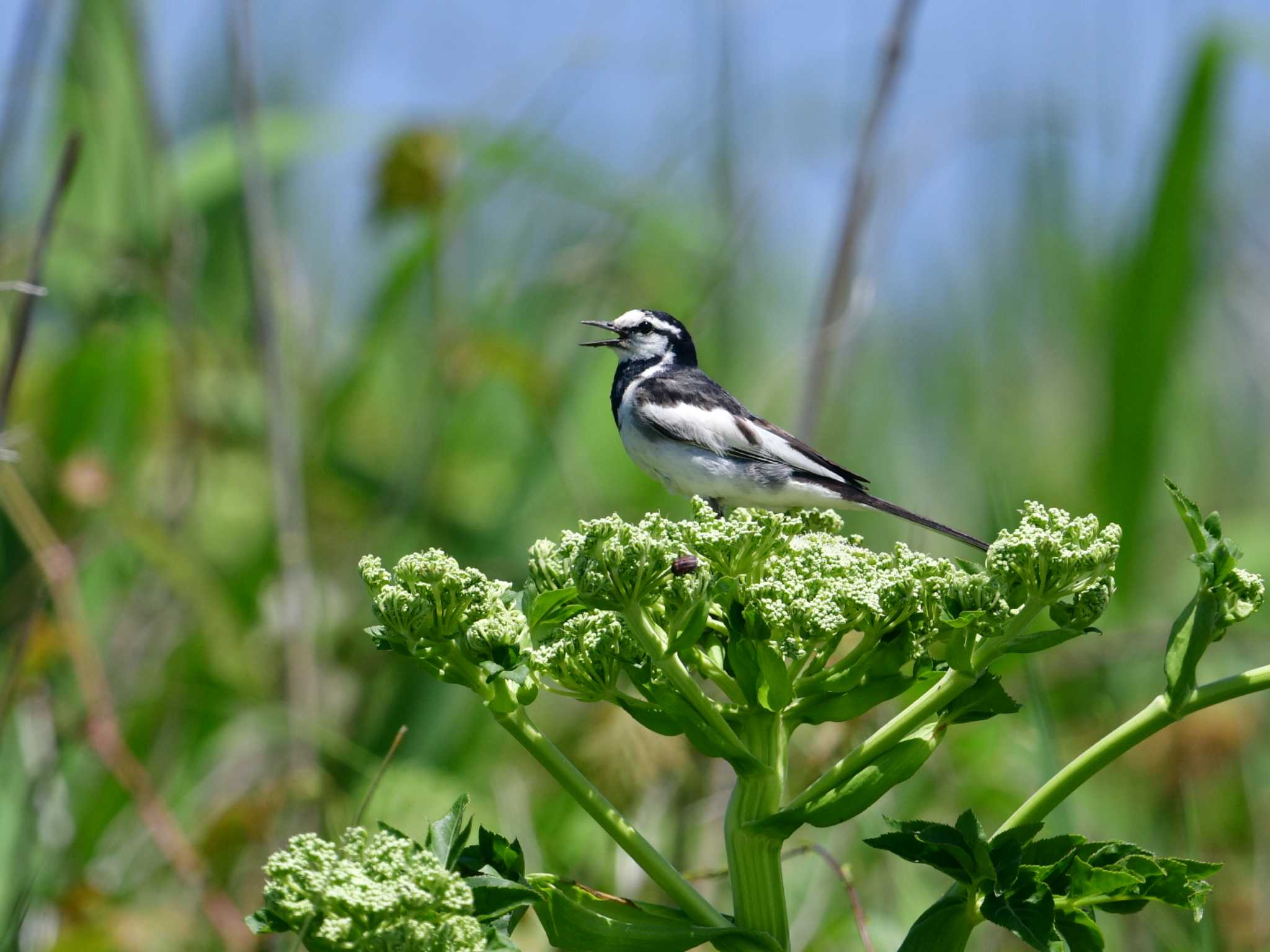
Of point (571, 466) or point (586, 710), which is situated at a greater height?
point (571, 466)

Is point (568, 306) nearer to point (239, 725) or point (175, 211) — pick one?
point (175, 211)

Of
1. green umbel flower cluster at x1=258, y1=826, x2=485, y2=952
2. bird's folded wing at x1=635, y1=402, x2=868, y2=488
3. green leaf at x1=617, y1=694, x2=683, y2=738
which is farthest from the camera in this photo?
bird's folded wing at x1=635, y1=402, x2=868, y2=488

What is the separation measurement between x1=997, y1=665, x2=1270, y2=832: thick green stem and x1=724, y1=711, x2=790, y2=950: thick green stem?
22cm

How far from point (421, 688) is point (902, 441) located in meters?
2.14

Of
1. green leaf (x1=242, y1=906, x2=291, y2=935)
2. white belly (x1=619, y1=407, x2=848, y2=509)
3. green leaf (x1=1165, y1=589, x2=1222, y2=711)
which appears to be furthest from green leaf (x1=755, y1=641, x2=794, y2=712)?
white belly (x1=619, y1=407, x2=848, y2=509)

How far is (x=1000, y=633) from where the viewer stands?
3.97ft

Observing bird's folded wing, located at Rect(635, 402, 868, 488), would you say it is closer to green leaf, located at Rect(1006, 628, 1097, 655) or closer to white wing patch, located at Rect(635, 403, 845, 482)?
white wing patch, located at Rect(635, 403, 845, 482)

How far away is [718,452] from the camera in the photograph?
8.72 ft

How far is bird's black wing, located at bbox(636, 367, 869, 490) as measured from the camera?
258 cm

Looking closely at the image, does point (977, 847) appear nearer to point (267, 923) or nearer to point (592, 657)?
point (592, 657)

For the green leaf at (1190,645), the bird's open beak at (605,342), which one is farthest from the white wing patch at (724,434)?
the green leaf at (1190,645)

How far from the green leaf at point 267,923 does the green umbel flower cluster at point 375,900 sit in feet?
0.07

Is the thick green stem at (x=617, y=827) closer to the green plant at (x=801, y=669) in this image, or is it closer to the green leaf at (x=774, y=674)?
the green plant at (x=801, y=669)

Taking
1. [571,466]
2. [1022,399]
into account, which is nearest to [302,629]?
[571,466]
